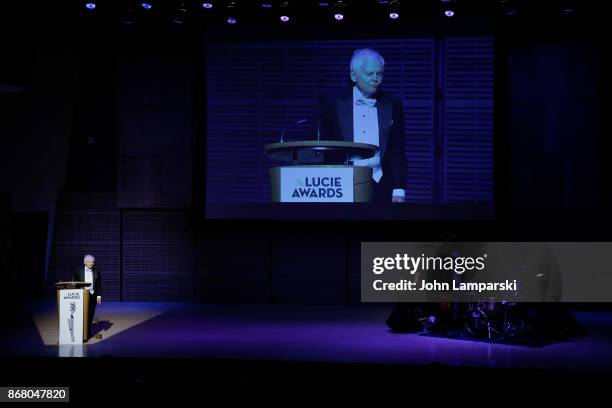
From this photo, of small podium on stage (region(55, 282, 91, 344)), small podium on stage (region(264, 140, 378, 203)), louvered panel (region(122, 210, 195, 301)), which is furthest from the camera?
louvered panel (region(122, 210, 195, 301))

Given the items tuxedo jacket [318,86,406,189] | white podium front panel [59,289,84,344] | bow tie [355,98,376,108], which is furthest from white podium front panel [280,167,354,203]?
white podium front panel [59,289,84,344]

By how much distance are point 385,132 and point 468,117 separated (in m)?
1.24

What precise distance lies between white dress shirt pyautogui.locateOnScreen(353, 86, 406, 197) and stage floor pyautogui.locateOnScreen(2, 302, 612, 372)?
2.02m

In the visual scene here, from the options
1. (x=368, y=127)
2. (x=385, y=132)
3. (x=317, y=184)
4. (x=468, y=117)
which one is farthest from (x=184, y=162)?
(x=468, y=117)

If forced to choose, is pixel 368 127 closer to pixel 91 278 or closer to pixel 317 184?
pixel 317 184

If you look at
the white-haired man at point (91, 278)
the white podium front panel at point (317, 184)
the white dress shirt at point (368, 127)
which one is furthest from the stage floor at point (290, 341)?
the white dress shirt at point (368, 127)

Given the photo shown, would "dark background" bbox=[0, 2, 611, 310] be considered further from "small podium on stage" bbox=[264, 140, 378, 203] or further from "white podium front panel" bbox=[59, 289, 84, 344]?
"white podium front panel" bbox=[59, 289, 84, 344]

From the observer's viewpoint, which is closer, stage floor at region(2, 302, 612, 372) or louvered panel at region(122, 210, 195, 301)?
stage floor at region(2, 302, 612, 372)

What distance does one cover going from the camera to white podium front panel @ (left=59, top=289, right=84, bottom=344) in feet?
24.0

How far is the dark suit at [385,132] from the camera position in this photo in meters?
10.2

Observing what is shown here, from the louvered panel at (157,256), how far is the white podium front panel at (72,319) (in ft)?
12.2

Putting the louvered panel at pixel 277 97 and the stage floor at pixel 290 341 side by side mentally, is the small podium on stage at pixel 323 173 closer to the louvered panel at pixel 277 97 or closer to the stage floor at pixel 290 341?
the louvered panel at pixel 277 97

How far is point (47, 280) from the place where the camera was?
1131 cm

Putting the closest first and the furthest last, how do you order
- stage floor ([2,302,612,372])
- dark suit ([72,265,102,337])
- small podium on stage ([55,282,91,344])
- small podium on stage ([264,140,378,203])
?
stage floor ([2,302,612,372])
small podium on stage ([55,282,91,344])
dark suit ([72,265,102,337])
small podium on stage ([264,140,378,203])
